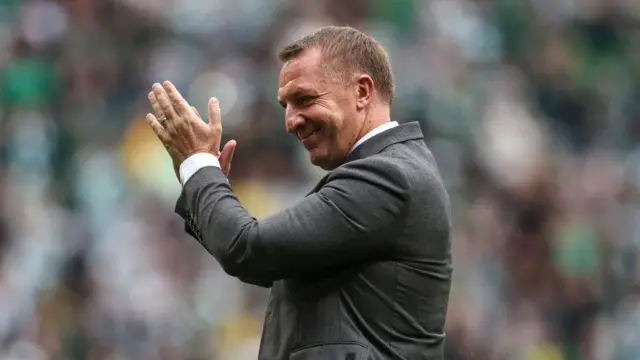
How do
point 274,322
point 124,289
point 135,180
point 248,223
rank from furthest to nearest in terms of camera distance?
point 135,180 < point 124,289 < point 274,322 < point 248,223

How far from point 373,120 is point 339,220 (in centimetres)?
33

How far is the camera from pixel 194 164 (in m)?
2.61

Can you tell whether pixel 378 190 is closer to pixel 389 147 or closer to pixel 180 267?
pixel 389 147

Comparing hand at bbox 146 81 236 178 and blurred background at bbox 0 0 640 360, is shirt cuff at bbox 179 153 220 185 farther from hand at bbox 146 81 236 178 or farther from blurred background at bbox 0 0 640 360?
blurred background at bbox 0 0 640 360

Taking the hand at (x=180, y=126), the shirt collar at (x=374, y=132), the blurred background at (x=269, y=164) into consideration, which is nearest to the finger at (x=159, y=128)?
the hand at (x=180, y=126)

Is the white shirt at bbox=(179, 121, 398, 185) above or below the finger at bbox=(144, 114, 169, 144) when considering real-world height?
below

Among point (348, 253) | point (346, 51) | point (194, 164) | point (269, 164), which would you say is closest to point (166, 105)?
point (194, 164)

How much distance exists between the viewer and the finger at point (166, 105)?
8.68 ft

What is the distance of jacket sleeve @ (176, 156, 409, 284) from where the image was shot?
8.13ft

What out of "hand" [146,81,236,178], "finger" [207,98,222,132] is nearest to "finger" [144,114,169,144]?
"hand" [146,81,236,178]

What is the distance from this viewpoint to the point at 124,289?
6.39 metres

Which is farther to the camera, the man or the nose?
the nose

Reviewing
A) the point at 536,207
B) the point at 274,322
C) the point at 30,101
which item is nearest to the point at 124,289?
the point at 30,101

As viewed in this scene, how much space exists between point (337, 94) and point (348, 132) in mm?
94
